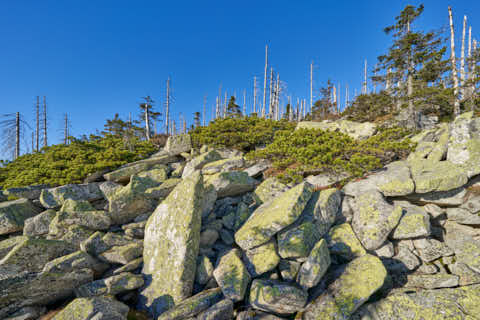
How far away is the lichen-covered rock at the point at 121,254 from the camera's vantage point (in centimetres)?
594

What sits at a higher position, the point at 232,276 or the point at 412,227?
the point at 412,227

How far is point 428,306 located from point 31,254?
10421 millimetres

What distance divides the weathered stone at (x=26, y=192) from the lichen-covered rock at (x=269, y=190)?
11045mm

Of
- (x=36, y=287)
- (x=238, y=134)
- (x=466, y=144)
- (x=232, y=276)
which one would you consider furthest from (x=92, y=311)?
(x=466, y=144)

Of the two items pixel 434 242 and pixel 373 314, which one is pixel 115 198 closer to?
pixel 373 314

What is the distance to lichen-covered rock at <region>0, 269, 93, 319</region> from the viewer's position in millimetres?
4418

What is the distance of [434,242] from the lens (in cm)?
592

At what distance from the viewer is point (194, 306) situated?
14.9ft

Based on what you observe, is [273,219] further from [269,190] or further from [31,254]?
[31,254]

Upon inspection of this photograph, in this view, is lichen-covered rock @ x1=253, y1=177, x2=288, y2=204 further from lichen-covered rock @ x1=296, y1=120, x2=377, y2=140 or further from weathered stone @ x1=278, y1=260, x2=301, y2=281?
lichen-covered rock @ x1=296, y1=120, x2=377, y2=140

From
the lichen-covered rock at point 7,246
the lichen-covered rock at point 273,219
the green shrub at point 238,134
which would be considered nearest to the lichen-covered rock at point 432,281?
the lichen-covered rock at point 273,219

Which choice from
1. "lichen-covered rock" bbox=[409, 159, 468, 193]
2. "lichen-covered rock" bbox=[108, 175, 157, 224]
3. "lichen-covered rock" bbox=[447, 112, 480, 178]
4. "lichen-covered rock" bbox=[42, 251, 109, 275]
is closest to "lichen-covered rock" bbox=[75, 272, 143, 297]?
"lichen-covered rock" bbox=[42, 251, 109, 275]

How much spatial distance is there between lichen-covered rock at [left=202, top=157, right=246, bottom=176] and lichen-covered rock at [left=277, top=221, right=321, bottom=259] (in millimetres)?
4637

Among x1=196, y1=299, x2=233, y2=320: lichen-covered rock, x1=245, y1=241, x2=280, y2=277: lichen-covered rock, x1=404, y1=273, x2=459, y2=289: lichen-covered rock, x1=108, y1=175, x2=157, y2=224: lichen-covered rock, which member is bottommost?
x1=196, y1=299, x2=233, y2=320: lichen-covered rock
